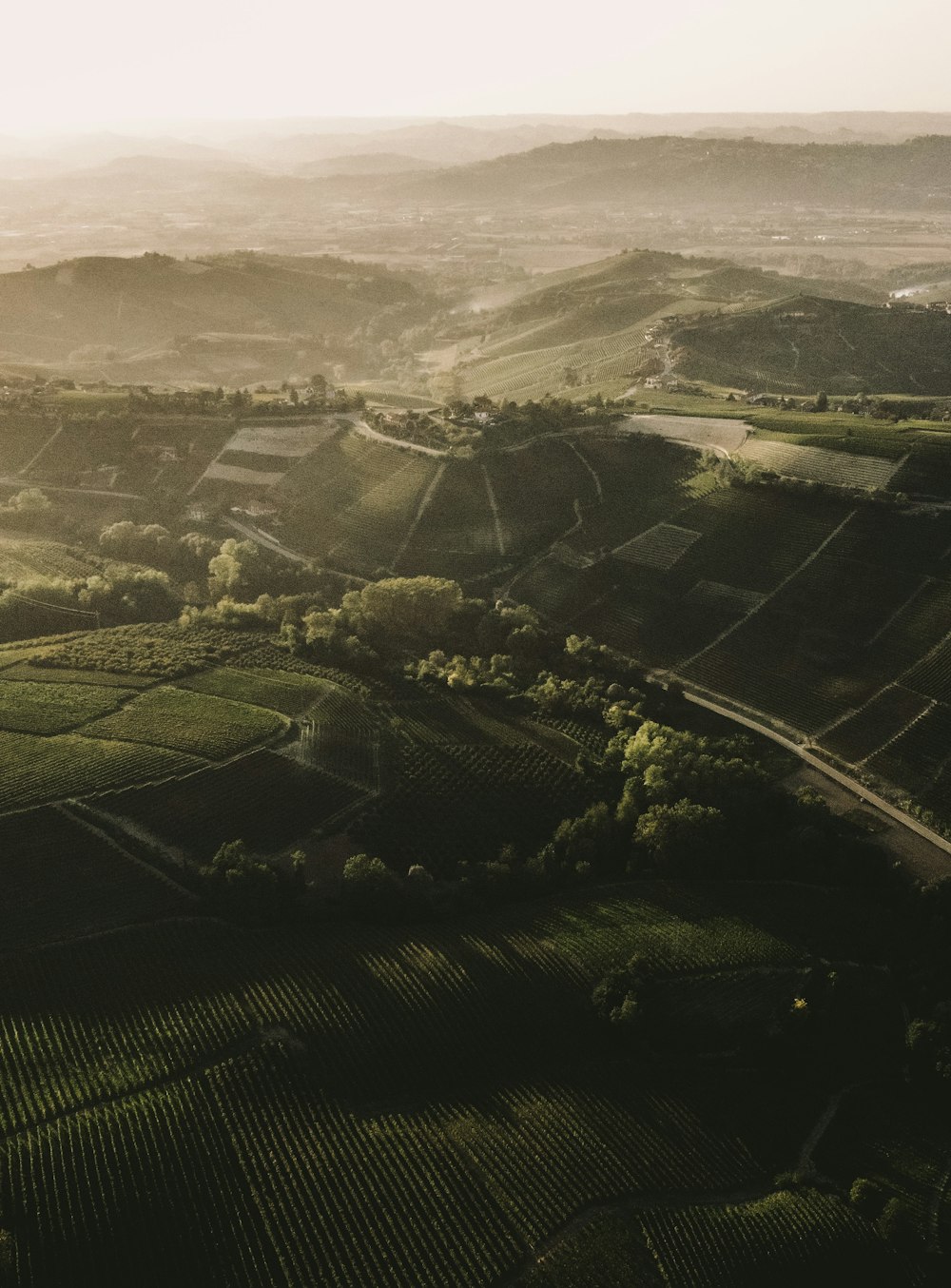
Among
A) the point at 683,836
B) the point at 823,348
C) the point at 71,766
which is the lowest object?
the point at 683,836

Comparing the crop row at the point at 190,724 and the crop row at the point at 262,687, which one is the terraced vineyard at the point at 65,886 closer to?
the crop row at the point at 190,724

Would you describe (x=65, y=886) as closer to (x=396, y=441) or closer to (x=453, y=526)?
(x=453, y=526)

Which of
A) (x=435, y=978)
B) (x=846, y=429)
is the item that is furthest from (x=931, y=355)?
(x=435, y=978)

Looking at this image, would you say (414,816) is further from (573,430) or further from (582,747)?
(573,430)

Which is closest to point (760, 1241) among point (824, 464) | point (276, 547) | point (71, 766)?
point (71, 766)

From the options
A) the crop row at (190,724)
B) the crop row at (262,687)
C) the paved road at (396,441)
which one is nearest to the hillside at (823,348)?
the paved road at (396,441)

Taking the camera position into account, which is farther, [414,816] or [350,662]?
[350,662]

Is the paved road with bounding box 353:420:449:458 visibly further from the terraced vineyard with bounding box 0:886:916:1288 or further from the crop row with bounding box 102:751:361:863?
the terraced vineyard with bounding box 0:886:916:1288
